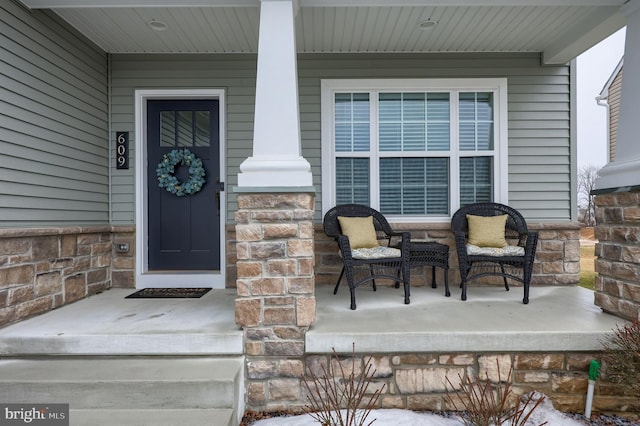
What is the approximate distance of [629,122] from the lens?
262 cm

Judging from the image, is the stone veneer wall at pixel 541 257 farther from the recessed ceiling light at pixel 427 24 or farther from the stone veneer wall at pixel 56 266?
the stone veneer wall at pixel 56 266

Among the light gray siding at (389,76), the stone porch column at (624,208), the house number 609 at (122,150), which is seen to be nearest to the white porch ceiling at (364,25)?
the light gray siding at (389,76)

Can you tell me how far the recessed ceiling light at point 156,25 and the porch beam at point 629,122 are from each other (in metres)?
3.79

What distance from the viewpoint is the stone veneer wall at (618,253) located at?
97.7 inches

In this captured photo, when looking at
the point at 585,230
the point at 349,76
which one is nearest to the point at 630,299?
the point at 585,230

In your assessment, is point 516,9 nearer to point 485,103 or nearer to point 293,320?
point 485,103

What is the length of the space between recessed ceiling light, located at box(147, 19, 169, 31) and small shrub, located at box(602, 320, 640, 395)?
4173 mm

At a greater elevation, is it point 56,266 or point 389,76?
point 389,76

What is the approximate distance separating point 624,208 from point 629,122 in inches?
25.3

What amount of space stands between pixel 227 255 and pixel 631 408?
339cm

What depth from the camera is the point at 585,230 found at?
4.01 metres

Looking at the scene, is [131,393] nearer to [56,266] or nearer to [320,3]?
[56,266]

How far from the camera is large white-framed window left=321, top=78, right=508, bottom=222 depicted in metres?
3.81
